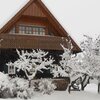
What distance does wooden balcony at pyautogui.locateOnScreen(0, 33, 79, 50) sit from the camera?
→ 26.4m

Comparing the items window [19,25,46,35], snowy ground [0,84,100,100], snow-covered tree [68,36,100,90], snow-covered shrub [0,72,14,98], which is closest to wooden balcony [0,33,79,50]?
window [19,25,46,35]

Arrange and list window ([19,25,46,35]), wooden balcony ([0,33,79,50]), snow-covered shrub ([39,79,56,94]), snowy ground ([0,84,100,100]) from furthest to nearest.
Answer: window ([19,25,46,35]), wooden balcony ([0,33,79,50]), snow-covered shrub ([39,79,56,94]), snowy ground ([0,84,100,100])

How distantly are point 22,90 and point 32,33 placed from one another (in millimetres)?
7026

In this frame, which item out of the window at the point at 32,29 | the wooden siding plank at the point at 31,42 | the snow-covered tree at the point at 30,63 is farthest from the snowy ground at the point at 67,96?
the window at the point at 32,29

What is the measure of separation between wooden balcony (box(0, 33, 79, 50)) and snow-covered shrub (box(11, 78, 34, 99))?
12.0 feet

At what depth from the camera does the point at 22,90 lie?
76.0ft

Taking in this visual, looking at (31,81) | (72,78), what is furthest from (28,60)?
(72,78)

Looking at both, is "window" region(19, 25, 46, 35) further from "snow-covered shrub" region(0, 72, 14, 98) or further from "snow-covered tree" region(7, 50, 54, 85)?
"snow-covered shrub" region(0, 72, 14, 98)

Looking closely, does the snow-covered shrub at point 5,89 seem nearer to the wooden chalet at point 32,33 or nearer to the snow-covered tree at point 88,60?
the wooden chalet at point 32,33

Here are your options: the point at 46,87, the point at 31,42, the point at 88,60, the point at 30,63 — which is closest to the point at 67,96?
the point at 46,87

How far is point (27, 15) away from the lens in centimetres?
2795

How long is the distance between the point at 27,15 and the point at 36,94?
265 inches

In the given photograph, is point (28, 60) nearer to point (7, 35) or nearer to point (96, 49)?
point (7, 35)

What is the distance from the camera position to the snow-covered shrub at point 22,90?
2280 centimetres
